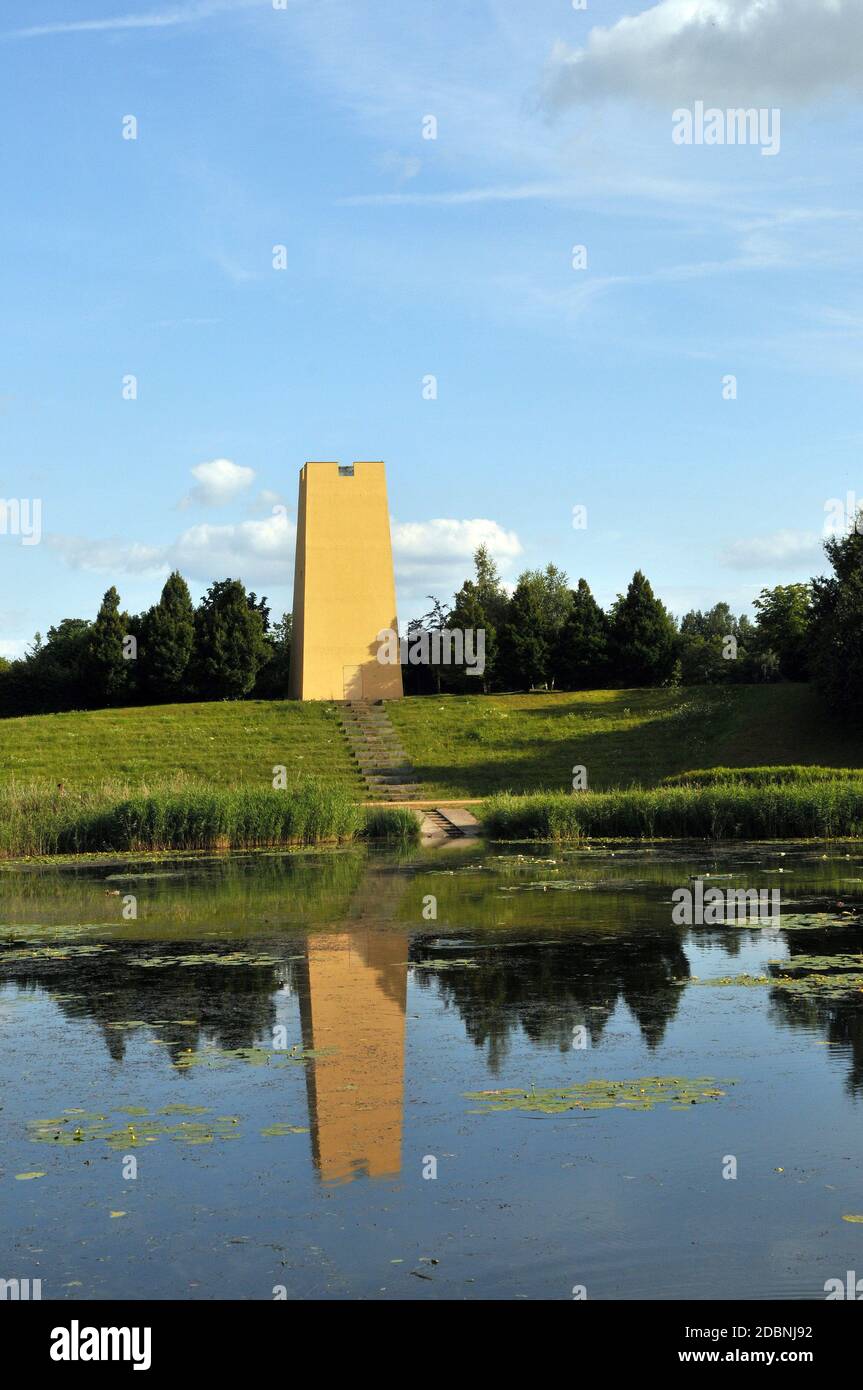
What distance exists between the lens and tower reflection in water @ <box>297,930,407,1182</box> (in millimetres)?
6273

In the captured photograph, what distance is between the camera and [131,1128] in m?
6.68

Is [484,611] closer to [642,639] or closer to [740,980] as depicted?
[642,639]

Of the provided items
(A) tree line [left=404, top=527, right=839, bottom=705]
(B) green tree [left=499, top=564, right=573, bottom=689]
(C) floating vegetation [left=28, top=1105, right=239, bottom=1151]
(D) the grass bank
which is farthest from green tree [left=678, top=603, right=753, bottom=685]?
(C) floating vegetation [left=28, top=1105, right=239, bottom=1151]

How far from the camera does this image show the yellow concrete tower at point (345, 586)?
4712 cm

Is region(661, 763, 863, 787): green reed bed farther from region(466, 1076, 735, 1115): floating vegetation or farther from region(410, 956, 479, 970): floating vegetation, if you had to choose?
region(466, 1076, 735, 1115): floating vegetation

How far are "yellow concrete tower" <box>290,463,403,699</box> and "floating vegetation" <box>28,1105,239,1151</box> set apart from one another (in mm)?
40032

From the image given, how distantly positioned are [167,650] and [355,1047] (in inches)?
1638

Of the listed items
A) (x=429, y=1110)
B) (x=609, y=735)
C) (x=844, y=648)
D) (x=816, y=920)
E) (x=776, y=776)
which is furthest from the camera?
(x=609, y=735)

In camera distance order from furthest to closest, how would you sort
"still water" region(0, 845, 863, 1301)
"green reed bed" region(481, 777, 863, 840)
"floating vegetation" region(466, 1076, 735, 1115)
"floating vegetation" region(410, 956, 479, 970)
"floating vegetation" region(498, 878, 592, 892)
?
1. "green reed bed" region(481, 777, 863, 840)
2. "floating vegetation" region(498, 878, 592, 892)
3. "floating vegetation" region(410, 956, 479, 970)
4. "floating vegetation" region(466, 1076, 735, 1115)
5. "still water" region(0, 845, 863, 1301)

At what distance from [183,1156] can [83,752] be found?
31.8 metres

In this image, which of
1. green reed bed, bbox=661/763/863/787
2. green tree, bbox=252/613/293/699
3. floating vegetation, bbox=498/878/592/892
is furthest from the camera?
Answer: green tree, bbox=252/613/293/699

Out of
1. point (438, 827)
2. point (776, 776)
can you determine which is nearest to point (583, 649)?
point (438, 827)

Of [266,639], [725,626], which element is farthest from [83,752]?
[725,626]

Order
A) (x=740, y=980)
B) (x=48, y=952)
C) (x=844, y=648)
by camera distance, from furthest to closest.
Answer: (x=844, y=648) → (x=48, y=952) → (x=740, y=980)
